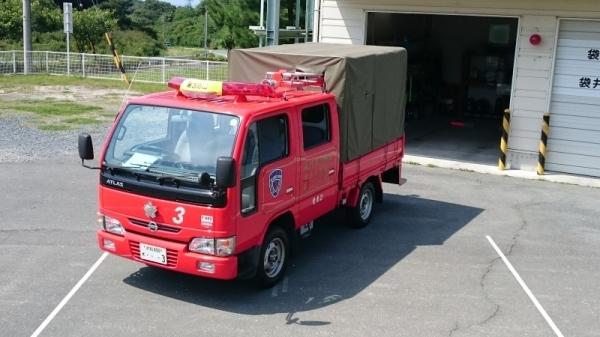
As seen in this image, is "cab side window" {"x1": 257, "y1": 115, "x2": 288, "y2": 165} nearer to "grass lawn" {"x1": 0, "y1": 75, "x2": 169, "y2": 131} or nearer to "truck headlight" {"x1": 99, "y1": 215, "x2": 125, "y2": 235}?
"truck headlight" {"x1": 99, "y1": 215, "x2": 125, "y2": 235}

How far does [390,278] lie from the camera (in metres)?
8.34

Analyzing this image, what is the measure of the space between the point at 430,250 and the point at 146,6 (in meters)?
96.9

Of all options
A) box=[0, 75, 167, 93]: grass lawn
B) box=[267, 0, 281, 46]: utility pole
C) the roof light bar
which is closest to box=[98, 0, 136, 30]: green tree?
box=[0, 75, 167, 93]: grass lawn

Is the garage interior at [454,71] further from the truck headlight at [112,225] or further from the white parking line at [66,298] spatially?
the truck headlight at [112,225]

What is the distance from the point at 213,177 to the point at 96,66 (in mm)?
22282

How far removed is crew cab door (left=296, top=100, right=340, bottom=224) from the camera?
8.16 metres

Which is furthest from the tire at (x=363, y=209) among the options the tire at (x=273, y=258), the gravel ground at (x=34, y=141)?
the gravel ground at (x=34, y=141)

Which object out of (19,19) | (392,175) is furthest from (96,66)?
(392,175)

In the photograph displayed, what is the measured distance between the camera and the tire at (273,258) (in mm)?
7586

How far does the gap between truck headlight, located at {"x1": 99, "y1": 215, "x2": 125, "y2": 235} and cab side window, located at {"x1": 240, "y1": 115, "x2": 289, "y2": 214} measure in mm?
1443

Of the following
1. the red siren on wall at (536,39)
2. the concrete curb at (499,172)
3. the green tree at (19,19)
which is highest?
the green tree at (19,19)

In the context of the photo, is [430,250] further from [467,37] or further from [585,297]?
[467,37]

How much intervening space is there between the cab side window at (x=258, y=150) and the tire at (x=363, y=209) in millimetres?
2593

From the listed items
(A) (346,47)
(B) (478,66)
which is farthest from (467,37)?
(A) (346,47)
